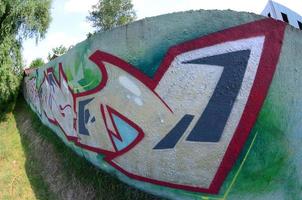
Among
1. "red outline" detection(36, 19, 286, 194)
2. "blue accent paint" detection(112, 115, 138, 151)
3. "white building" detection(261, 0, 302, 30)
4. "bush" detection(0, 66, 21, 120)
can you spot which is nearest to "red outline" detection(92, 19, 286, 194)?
"red outline" detection(36, 19, 286, 194)

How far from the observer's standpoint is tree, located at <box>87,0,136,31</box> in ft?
147

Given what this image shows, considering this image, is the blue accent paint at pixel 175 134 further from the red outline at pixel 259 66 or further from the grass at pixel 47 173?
the grass at pixel 47 173

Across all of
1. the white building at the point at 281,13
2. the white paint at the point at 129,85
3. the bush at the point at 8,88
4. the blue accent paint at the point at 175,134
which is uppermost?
the white paint at the point at 129,85

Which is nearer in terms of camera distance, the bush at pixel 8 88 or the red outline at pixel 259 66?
the red outline at pixel 259 66

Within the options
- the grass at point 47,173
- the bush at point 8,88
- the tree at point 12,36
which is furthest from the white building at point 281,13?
the grass at point 47,173

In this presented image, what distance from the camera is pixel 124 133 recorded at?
5637 mm

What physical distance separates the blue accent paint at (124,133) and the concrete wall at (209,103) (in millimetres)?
16

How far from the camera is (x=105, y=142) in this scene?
623 centimetres

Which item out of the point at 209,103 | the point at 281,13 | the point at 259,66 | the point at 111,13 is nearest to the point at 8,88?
the point at 209,103

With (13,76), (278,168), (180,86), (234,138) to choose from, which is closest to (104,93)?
(180,86)

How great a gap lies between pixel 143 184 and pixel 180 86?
1.63 meters

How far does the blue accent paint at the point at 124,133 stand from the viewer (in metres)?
5.47

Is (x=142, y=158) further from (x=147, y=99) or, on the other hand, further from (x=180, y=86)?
(x=180, y=86)

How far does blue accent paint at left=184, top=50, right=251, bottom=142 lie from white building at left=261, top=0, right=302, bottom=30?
19.6m
